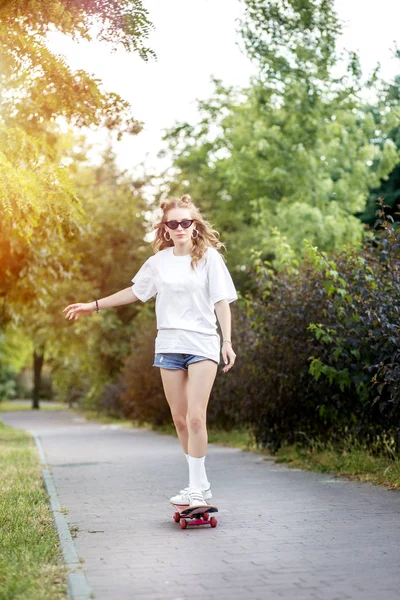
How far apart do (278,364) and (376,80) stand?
17104mm

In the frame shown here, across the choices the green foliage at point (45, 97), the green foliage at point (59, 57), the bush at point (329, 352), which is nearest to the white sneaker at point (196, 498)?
the bush at point (329, 352)

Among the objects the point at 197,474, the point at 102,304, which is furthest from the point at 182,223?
the point at 197,474

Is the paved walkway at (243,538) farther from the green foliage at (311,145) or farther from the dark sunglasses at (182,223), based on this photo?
the green foliage at (311,145)

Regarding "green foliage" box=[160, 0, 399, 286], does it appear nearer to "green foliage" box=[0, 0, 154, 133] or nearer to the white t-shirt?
"green foliage" box=[0, 0, 154, 133]

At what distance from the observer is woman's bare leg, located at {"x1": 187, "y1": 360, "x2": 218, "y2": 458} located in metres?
7.22

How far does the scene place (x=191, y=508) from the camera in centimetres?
707

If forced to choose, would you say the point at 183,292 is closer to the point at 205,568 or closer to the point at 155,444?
the point at 205,568

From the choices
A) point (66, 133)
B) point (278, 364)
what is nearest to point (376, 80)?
point (66, 133)

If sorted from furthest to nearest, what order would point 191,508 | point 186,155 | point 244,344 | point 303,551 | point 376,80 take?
1. point 186,155
2. point 376,80
3. point 244,344
4. point 191,508
5. point 303,551

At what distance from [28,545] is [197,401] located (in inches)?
65.5

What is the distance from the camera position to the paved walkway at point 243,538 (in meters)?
5.18

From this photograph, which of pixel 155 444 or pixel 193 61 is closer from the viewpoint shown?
pixel 193 61

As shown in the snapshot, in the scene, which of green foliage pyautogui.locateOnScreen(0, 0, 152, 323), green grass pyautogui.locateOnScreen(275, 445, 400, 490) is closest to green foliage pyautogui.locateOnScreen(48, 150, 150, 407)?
green foliage pyautogui.locateOnScreen(0, 0, 152, 323)

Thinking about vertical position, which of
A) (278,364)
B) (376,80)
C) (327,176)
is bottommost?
(278,364)
